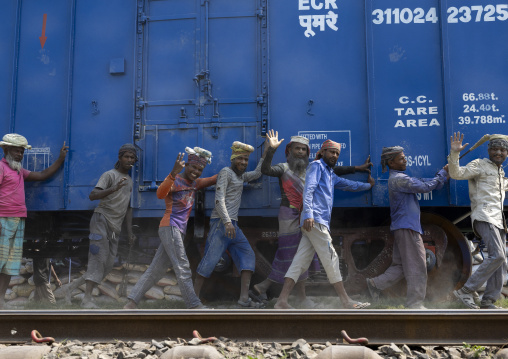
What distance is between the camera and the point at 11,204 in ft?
18.1

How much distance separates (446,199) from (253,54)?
277 cm

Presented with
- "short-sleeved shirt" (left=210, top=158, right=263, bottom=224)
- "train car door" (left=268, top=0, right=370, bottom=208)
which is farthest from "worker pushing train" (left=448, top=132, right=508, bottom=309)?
"short-sleeved shirt" (left=210, top=158, right=263, bottom=224)

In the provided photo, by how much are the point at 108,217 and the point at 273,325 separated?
9.17 ft

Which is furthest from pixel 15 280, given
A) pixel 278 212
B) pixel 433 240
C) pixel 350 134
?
pixel 433 240

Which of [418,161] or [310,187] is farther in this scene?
[418,161]

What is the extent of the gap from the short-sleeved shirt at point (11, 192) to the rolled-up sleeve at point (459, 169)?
15.5ft

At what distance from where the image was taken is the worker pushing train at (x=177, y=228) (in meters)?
4.99

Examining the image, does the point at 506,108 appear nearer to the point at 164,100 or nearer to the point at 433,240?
the point at 433,240

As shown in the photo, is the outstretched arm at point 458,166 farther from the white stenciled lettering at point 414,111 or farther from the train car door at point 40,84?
the train car door at point 40,84

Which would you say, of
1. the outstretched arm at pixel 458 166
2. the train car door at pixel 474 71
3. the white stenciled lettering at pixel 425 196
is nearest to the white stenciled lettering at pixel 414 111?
the train car door at pixel 474 71

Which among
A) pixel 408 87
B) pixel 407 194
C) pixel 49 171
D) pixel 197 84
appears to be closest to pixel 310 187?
pixel 407 194

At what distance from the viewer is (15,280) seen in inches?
268

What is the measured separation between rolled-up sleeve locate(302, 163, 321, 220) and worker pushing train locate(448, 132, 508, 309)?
1.41m

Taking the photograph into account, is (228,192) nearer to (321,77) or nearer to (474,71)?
(321,77)
